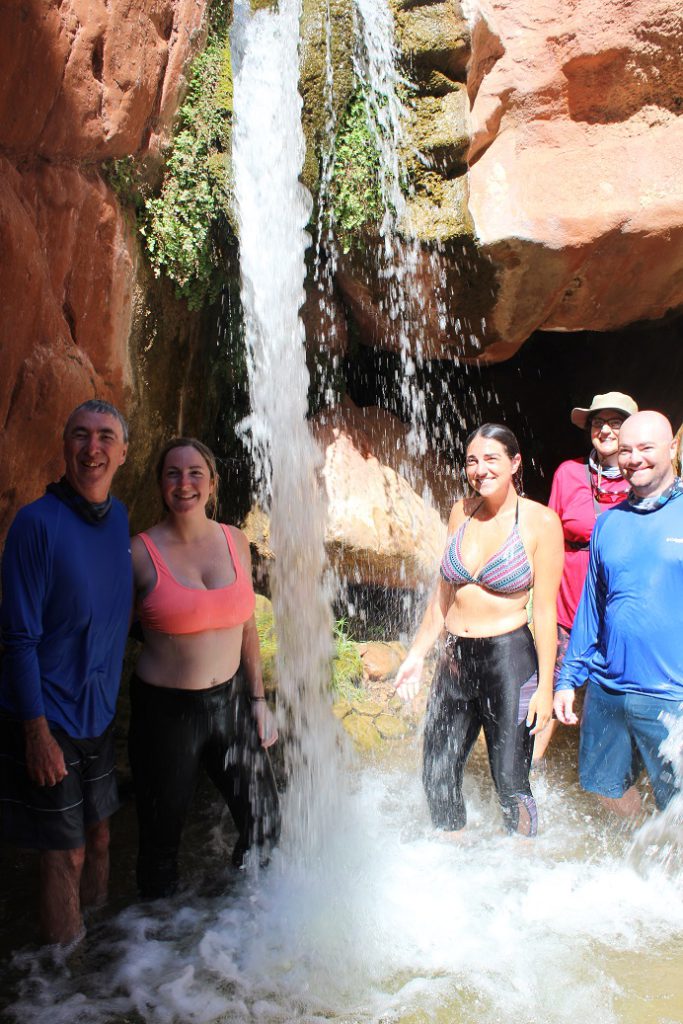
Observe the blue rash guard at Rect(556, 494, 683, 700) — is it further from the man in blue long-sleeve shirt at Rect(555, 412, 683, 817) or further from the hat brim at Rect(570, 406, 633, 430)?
the hat brim at Rect(570, 406, 633, 430)

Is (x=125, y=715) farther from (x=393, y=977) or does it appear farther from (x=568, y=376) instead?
(x=568, y=376)

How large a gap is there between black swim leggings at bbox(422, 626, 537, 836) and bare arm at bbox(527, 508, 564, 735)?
0.15ft

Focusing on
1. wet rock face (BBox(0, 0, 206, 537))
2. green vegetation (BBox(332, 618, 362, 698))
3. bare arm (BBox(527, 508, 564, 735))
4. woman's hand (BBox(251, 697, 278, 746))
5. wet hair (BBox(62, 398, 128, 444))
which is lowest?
green vegetation (BBox(332, 618, 362, 698))

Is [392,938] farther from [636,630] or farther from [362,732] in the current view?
[362,732]

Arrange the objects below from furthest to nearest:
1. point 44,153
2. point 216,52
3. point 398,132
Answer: point 398,132 → point 216,52 → point 44,153

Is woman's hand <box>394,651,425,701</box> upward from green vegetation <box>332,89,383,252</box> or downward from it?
downward

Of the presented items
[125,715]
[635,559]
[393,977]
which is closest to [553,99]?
[635,559]

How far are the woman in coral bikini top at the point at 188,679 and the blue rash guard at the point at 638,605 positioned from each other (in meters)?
1.24

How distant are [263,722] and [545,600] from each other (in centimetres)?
120

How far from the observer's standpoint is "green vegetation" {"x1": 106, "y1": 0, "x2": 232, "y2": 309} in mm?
4324

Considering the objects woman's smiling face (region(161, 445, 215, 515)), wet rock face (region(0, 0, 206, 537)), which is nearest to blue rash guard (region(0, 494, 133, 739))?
woman's smiling face (region(161, 445, 215, 515))

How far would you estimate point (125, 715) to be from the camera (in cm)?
438

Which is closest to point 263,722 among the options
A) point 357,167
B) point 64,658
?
point 64,658

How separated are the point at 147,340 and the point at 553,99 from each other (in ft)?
11.2
